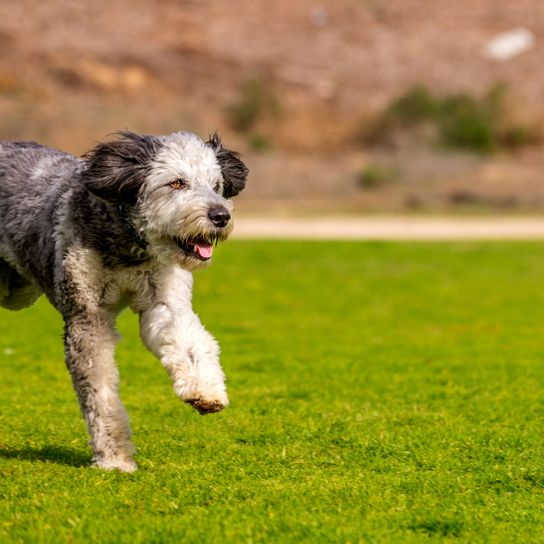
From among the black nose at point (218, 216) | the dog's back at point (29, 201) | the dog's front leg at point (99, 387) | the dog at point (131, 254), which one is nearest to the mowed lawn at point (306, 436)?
the dog's front leg at point (99, 387)

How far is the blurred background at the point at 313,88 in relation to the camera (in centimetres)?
4809

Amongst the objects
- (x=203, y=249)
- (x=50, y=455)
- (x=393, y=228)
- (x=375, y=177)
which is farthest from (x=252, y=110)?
(x=203, y=249)

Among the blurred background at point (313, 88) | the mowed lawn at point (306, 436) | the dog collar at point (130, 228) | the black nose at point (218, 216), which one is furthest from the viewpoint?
the blurred background at point (313, 88)

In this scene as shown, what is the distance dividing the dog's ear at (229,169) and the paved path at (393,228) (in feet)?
62.9

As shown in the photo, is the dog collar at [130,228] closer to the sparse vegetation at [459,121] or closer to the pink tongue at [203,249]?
the pink tongue at [203,249]

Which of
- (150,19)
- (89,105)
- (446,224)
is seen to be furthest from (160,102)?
(446,224)

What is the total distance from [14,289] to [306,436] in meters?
2.48

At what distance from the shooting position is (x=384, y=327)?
14984mm

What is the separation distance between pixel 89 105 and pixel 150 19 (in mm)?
12058

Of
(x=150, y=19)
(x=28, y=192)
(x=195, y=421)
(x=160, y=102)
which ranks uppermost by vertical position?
(x=150, y=19)

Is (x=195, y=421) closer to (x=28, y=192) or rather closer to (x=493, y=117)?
(x=28, y=192)

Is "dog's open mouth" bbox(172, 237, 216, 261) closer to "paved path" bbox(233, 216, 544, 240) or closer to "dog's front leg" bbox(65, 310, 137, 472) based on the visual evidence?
"dog's front leg" bbox(65, 310, 137, 472)

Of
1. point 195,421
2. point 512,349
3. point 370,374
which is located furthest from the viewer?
point 512,349

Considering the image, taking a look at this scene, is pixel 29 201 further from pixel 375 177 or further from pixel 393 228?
pixel 375 177
